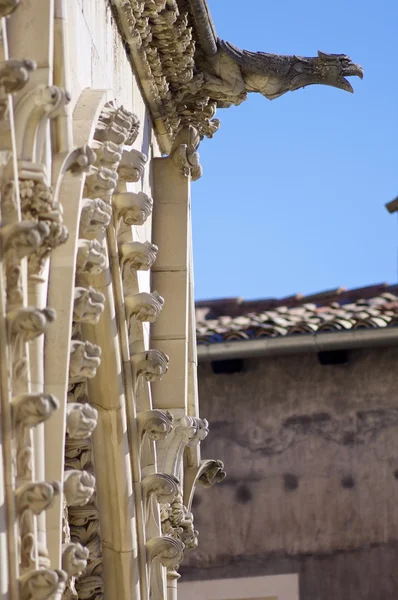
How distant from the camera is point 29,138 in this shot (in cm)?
588

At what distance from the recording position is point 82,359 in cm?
635

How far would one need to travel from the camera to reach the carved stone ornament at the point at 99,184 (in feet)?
22.2

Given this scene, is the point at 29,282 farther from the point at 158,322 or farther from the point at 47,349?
the point at 158,322

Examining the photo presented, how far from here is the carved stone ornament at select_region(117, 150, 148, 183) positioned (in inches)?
293

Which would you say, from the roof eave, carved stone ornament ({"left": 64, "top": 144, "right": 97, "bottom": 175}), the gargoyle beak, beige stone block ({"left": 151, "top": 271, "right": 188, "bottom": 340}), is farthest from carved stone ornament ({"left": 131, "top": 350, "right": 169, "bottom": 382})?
the roof eave

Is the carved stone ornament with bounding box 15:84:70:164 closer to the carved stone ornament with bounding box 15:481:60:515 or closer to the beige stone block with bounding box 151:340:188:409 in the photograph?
the carved stone ornament with bounding box 15:481:60:515

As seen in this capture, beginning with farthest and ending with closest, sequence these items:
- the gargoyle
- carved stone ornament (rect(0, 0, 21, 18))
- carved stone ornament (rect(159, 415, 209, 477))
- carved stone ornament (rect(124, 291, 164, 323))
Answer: the gargoyle
carved stone ornament (rect(159, 415, 209, 477))
carved stone ornament (rect(124, 291, 164, 323))
carved stone ornament (rect(0, 0, 21, 18))

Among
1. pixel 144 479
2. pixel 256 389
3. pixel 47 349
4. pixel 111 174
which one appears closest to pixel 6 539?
pixel 47 349

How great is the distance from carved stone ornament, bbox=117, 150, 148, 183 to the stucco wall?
7.99 metres

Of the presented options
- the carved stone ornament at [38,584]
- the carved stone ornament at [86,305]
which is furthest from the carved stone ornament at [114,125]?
the carved stone ornament at [38,584]

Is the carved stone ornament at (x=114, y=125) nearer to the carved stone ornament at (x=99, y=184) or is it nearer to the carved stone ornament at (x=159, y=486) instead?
the carved stone ornament at (x=99, y=184)

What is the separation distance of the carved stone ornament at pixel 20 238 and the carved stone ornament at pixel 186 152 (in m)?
3.80

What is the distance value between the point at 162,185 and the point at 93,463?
213 centimetres

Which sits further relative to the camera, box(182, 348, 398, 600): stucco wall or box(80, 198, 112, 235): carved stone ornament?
box(182, 348, 398, 600): stucco wall
